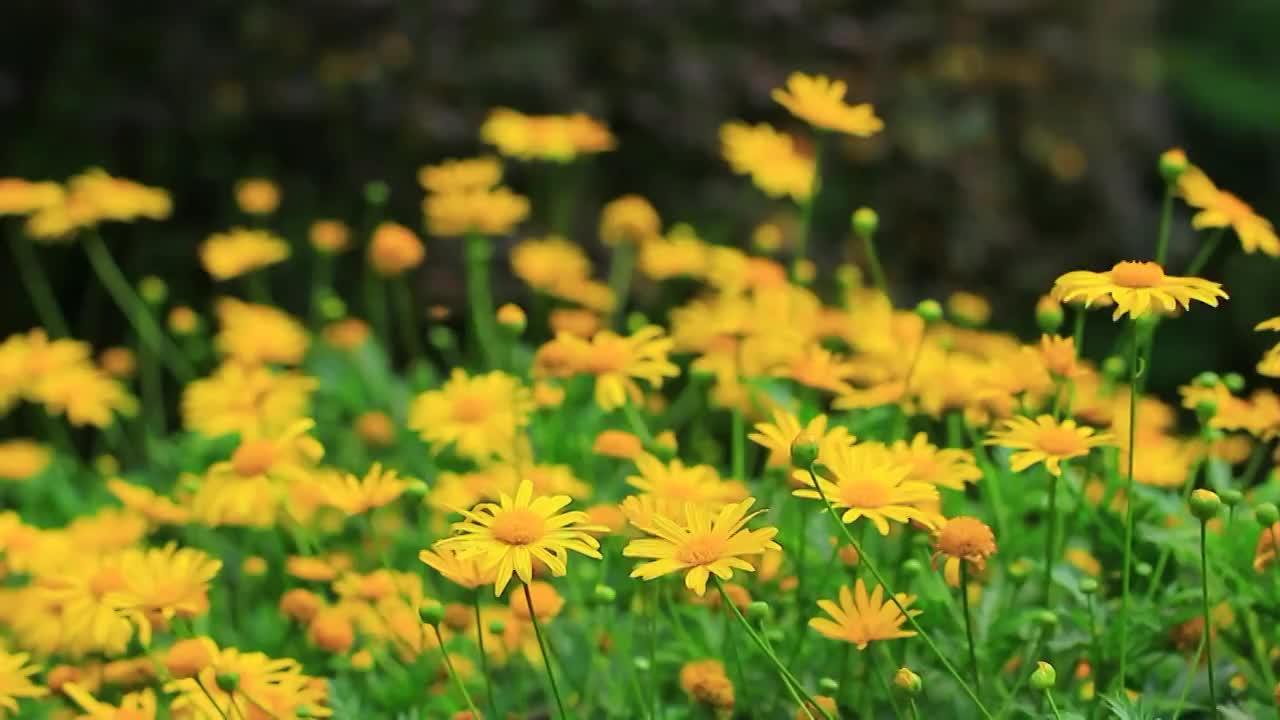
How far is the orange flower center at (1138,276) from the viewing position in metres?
1.19

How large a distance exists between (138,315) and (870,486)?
1743 millimetres

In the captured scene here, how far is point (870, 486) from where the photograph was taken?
1171 millimetres

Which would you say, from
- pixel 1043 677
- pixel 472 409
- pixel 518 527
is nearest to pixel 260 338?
pixel 472 409

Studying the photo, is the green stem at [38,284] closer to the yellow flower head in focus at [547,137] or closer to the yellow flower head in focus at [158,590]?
the yellow flower head in focus at [547,137]

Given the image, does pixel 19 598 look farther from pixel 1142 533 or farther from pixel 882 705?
pixel 1142 533

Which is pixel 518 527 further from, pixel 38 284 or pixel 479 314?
pixel 38 284

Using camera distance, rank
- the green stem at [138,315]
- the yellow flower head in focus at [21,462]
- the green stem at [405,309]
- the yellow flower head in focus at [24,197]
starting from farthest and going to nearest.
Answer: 1. the green stem at [405,309]
2. the green stem at [138,315]
3. the yellow flower head in focus at [21,462]
4. the yellow flower head in focus at [24,197]

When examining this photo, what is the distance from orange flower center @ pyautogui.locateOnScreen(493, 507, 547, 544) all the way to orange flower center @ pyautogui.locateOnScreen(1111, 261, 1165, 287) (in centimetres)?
49

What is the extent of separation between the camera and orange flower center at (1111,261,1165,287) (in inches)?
46.8

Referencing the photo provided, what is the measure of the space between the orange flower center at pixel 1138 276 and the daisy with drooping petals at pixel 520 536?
45 centimetres

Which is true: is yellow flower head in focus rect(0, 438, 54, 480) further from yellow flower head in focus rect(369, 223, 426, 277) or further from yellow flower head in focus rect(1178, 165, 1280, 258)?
yellow flower head in focus rect(1178, 165, 1280, 258)

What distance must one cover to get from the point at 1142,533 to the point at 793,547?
33 cm

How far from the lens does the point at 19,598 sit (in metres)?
1.66

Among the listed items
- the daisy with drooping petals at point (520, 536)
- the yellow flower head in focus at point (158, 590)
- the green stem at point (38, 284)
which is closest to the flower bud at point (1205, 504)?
the daisy with drooping petals at point (520, 536)
